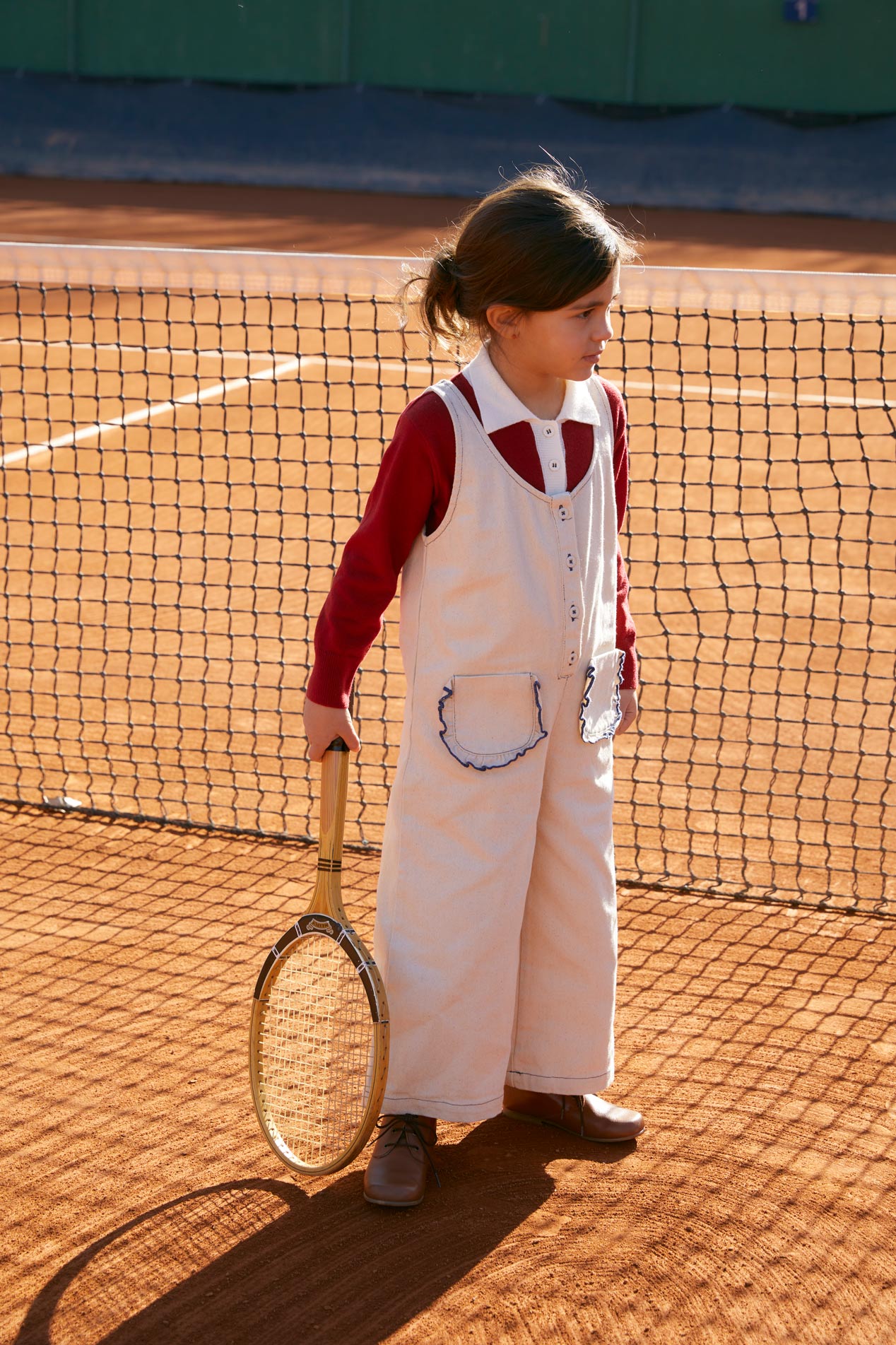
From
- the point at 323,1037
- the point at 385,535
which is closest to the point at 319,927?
the point at 323,1037

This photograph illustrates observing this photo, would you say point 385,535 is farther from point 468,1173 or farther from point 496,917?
point 468,1173

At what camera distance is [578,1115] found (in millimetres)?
2990

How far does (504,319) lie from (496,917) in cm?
104

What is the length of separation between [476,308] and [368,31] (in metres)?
22.2

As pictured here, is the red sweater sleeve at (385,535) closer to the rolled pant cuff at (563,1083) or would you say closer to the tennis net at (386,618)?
the rolled pant cuff at (563,1083)

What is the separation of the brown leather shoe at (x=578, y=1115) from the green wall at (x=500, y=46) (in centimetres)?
2130

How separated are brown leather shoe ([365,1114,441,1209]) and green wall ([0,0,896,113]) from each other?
70.6 feet

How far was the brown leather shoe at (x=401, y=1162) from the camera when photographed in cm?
→ 273

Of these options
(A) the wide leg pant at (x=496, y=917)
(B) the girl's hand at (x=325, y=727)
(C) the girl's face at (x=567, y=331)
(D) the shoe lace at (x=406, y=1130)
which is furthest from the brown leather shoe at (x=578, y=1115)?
(C) the girl's face at (x=567, y=331)

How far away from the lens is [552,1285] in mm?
2543

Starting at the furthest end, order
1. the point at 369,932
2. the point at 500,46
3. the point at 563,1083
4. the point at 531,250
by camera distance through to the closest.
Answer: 1. the point at 500,46
2. the point at 369,932
3. the point at 563,1083
4. the point at 531,250

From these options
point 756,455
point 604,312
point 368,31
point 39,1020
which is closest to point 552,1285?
point 39,1020

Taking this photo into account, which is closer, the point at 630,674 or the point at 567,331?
the point at 567,331

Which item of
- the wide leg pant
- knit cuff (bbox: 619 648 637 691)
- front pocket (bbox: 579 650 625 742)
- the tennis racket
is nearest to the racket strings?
the tennis racket
